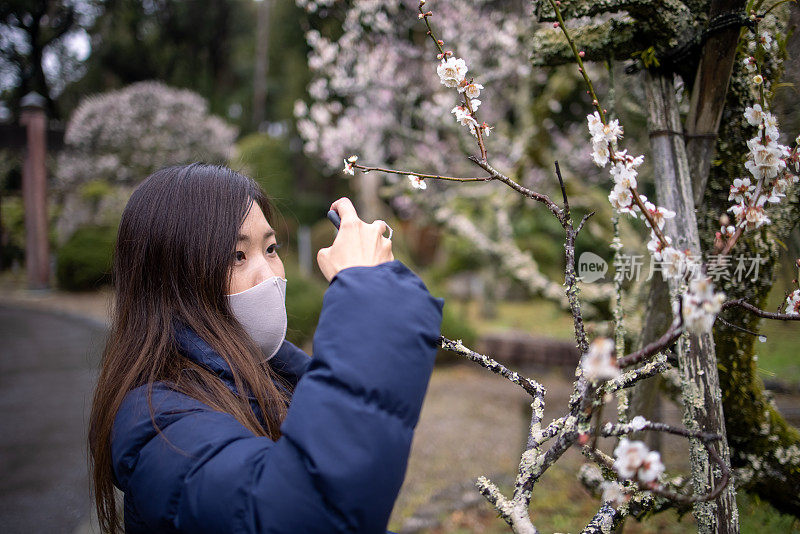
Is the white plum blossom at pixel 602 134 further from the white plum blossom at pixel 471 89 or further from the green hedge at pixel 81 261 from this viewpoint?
the green hedge at pixel 81 261

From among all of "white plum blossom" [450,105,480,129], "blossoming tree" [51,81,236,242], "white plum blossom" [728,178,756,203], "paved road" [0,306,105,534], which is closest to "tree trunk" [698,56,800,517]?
"white plum blossom" [728,178,756,203]

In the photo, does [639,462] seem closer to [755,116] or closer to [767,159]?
[767,159]

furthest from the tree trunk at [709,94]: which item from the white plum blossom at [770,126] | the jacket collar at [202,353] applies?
the jacket collar at [202,353]

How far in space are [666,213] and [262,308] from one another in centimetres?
95

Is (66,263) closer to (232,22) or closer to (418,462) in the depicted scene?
(418,462)

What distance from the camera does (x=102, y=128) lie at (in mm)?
10016

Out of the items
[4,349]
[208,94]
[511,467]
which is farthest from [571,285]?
[208,94]

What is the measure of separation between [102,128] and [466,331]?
28.0 feet

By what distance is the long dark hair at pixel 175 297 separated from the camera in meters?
1.12

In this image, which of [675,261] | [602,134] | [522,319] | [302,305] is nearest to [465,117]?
[602,134]

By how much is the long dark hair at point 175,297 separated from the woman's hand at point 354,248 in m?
0.32

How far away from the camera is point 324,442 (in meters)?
0.82

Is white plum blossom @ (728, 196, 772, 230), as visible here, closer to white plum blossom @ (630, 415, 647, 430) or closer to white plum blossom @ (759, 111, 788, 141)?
white plum blossom @ (759, 111, 788, 141)

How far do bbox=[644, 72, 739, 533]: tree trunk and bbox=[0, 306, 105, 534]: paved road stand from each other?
1833mm
